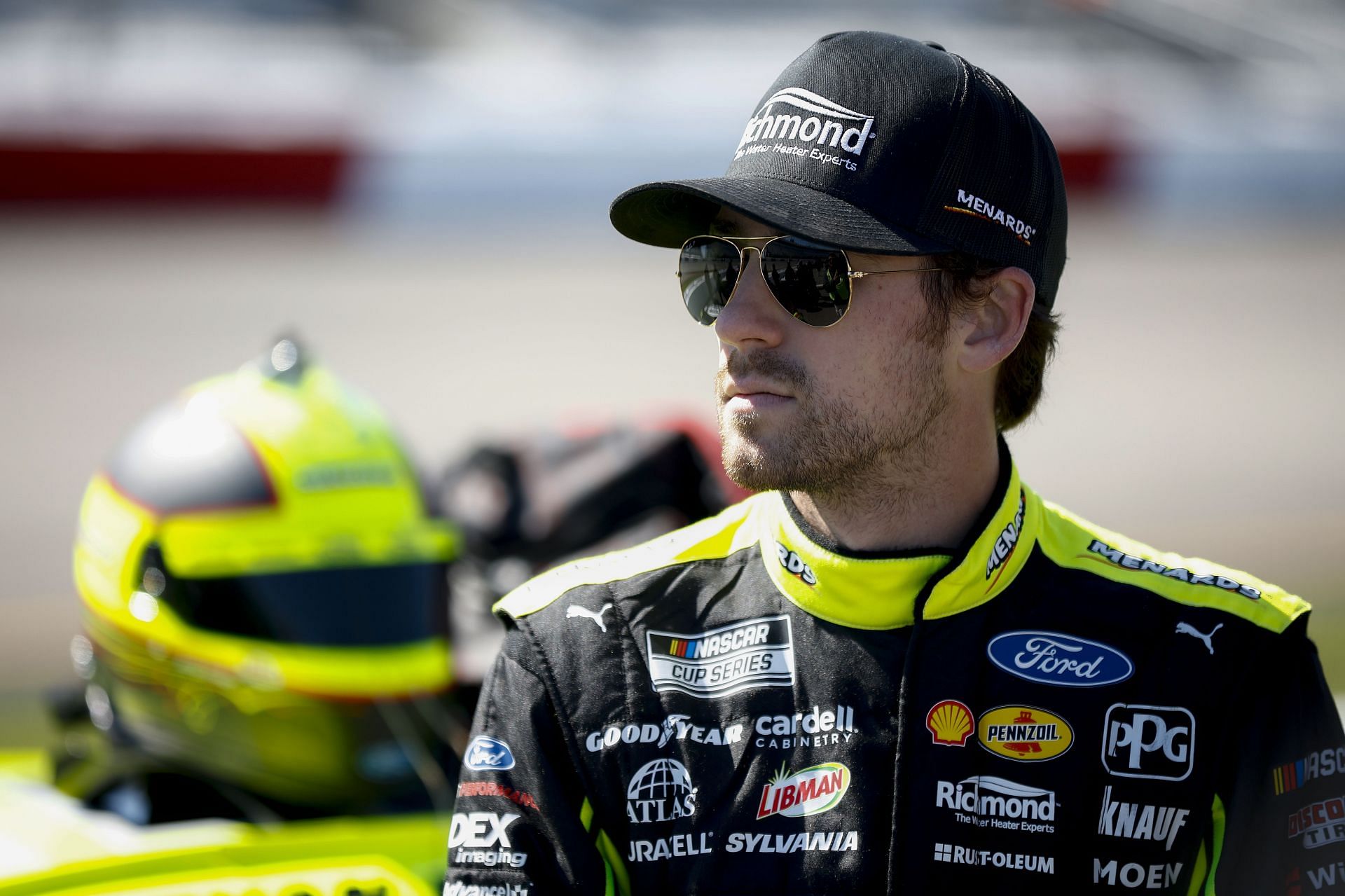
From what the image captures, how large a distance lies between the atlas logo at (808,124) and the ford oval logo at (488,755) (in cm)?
83

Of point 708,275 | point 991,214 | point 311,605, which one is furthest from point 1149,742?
point 311,605

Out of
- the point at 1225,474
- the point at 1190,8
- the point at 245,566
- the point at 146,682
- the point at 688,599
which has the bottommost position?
the point at 1225,474

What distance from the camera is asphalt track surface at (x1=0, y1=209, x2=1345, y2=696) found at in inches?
356

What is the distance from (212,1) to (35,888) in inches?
819

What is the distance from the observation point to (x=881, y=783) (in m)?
1.78

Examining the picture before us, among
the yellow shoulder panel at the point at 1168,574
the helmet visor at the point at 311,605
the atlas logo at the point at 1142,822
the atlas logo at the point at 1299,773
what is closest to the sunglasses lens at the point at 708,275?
the yellow shoulder panel at the point at 1168,574

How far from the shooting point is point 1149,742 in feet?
5.87

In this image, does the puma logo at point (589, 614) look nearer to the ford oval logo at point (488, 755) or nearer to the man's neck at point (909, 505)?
the ford oval logo at point (488, 755)

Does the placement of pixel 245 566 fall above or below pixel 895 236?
below

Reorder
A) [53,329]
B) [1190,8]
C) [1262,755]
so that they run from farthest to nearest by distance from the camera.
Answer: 1. [1190,8]
2. [53,329]
3. [1262,755]

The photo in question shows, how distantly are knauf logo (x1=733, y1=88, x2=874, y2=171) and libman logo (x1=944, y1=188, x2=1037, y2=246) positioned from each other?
14 centimetres

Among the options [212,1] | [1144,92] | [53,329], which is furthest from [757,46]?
[53,329]

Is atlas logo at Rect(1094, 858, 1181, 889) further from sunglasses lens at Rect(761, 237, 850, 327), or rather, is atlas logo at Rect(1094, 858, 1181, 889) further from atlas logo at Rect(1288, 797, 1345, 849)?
sunglasses lens at Rect(761, 237, 850, 327)

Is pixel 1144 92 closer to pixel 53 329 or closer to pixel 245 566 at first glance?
pixel 53 329
